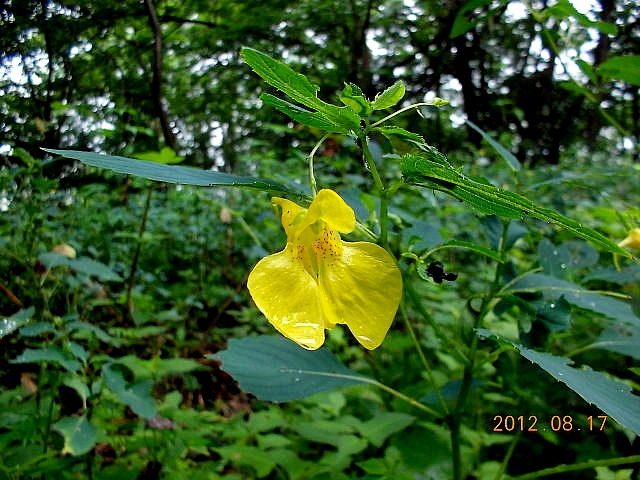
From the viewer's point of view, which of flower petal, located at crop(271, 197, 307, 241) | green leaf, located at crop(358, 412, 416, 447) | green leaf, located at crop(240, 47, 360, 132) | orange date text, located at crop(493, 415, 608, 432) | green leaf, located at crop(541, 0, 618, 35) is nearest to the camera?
green leaf, located at crop(240, 47, 360, 132)

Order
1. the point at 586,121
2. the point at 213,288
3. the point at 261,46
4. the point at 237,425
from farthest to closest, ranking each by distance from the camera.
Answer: the point at 586,121
the point at 261,46
the point at 213,288
the point at 237,425

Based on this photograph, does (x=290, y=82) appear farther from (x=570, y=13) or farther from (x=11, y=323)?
(x=11, y=323)

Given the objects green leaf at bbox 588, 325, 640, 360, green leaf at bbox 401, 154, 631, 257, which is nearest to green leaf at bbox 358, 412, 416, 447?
green leaf at bbox 588, 325, 640, 360

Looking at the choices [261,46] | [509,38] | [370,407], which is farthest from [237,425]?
[509,38]

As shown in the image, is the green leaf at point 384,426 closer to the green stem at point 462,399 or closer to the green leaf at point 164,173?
the green stem at point 462,399

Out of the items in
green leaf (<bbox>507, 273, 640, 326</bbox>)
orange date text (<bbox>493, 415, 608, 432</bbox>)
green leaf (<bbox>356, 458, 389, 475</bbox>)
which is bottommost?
orange date text (<bbox>493, 415, 608, 432</bbox>)

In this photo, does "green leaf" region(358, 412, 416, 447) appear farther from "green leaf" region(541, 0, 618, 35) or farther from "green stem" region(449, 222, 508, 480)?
"green leaf" region(541, 0, 618, 35)

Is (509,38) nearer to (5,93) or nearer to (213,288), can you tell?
(213,288)
